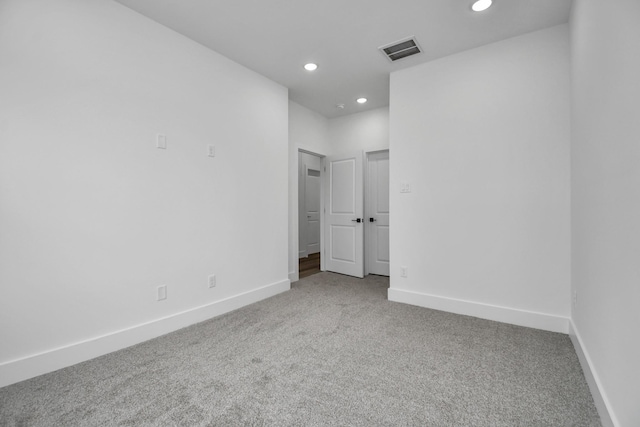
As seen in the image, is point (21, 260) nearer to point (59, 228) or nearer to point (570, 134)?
point (59, 228)

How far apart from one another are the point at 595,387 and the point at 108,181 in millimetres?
3412

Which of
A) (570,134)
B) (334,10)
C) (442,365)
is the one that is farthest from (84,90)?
(570,134)

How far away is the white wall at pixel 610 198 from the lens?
1096 mm

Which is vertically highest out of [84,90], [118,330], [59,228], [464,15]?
[464,15]

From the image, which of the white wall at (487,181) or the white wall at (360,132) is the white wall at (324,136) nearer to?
the white wall at (360,132)

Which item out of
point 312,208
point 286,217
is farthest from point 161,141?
point 312,208

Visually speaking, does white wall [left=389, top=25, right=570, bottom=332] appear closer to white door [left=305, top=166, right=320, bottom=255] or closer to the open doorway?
the open doorway

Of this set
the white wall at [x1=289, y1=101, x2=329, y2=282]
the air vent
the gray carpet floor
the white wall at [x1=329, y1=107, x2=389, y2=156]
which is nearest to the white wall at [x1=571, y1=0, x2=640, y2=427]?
the gray carpet floor

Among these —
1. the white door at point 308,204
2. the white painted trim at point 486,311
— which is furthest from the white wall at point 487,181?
the white door at point 308,204

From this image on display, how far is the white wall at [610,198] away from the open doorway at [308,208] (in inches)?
190

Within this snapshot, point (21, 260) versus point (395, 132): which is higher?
point (395, 132)

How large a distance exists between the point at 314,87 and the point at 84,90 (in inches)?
99.6

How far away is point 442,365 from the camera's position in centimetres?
194

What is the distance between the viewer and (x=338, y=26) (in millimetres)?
2531
